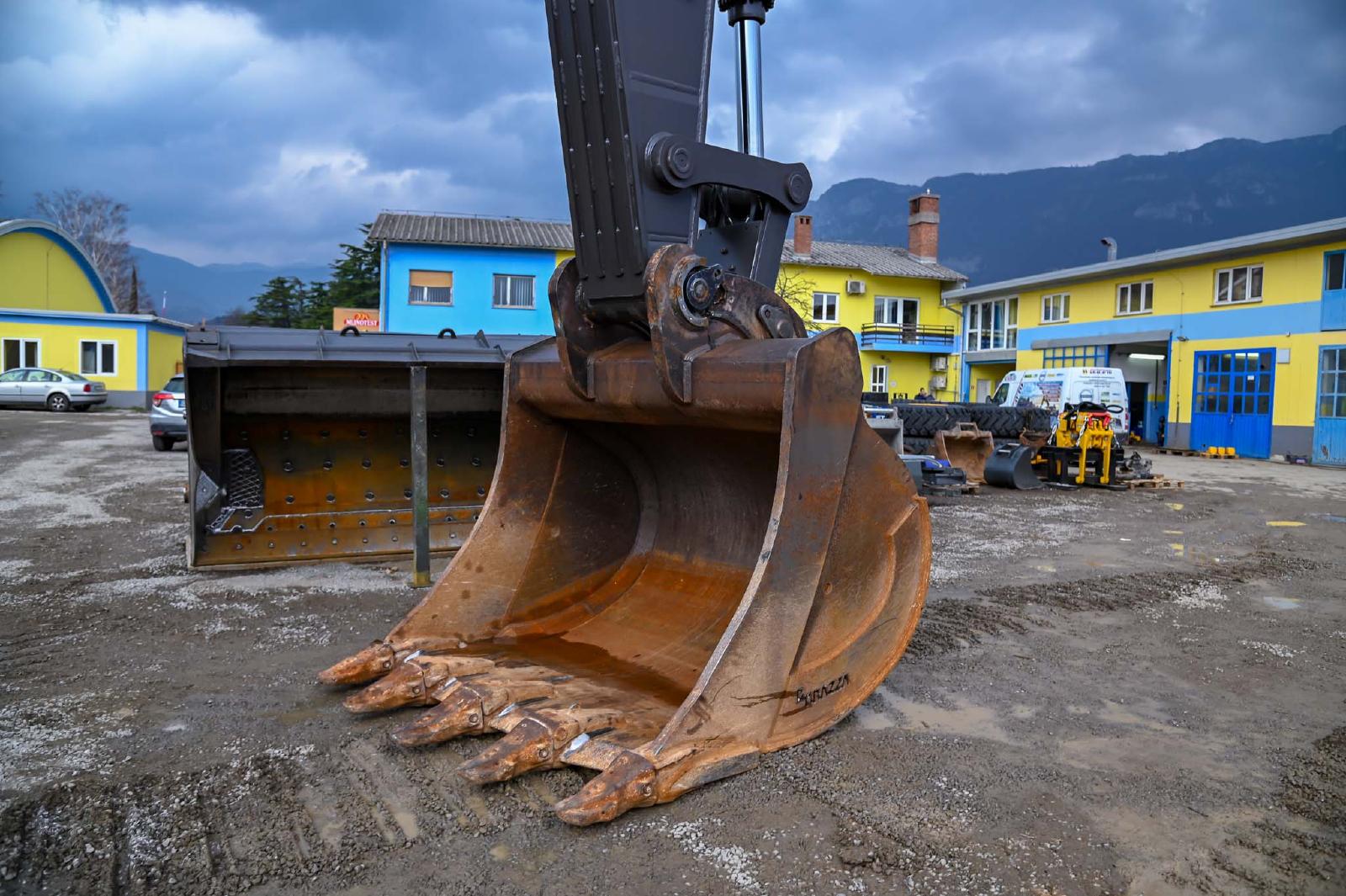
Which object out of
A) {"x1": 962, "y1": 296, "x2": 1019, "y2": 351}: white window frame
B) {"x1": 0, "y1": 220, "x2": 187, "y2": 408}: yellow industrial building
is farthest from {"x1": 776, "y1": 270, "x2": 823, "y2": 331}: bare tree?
{"x1": 0, "y1": 220, "x2": 187, "y2": 408}: yellow industrial building

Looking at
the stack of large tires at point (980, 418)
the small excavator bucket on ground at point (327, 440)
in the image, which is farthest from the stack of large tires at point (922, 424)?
the small excavator bucket on ground at point (327, 440)

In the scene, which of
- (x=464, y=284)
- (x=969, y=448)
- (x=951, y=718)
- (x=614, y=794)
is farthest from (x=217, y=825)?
(x=464, y=284)

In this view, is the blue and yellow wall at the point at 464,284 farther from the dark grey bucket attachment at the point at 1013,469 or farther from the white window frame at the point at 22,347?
the dark grey bucket attachment at the point at 1013,469

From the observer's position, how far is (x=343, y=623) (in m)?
5.14

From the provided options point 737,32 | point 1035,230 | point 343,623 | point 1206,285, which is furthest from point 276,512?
point 1035,230

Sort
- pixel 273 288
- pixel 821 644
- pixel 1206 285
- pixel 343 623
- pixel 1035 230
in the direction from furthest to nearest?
pixel 1035 230 < pixel 273 288 < pixel 1206 285 < pixel 343 623 < pixel 821 644

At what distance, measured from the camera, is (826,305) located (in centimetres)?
3675

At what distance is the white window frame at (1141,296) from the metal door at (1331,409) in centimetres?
571

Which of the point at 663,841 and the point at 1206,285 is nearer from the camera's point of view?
the point at 663,841

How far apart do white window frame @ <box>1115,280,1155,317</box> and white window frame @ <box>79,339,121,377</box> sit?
1360 inches

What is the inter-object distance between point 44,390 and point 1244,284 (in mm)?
34491

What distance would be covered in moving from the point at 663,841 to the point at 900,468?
1548 millimetres

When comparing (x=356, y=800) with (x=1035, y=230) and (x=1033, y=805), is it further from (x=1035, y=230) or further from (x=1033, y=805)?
(x=1035, y=230)

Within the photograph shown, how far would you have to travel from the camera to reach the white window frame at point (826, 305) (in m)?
36.4
